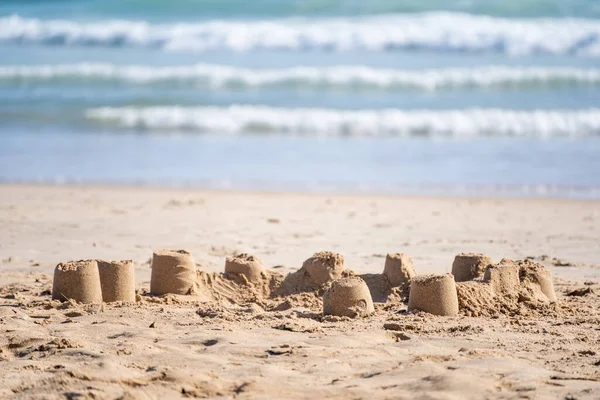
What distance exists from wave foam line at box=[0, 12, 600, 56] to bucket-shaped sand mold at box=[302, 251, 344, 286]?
61.2 ft

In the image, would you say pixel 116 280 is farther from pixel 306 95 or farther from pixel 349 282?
pixel 306 95

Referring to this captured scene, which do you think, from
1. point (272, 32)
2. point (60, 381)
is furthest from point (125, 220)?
point (272, 32)

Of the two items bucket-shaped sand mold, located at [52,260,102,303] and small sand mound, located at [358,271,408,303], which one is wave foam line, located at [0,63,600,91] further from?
bucket-shaped sand mold, located at [52,260,102,303]

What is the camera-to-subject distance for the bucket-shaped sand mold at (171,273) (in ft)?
19.6

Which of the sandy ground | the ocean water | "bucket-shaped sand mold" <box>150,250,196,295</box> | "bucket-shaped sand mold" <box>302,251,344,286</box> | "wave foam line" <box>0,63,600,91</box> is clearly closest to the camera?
the sandy ground

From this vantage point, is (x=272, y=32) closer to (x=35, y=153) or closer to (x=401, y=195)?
(x=35, y=153)

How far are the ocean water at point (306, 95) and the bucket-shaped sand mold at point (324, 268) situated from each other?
4.25 metres

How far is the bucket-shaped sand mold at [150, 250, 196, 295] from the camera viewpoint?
598 centimetres

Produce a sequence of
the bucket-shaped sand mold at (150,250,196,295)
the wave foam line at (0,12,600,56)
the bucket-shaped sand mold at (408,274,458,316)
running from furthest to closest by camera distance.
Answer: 1. the wave foam line at (0,12,600,56)
2. the bucket-shaped sand mold at (150,250,196,295)
3. the bucket-shaped sand mold at (408,274,458,316)

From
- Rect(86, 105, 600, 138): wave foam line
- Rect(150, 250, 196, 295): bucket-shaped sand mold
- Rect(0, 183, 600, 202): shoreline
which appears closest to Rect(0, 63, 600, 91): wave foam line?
Rect(86, 105, 600, 138): wave foam line

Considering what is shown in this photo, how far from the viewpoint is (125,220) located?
340 inches

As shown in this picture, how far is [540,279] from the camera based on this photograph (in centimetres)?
590

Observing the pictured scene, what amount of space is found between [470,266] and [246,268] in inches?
57.0

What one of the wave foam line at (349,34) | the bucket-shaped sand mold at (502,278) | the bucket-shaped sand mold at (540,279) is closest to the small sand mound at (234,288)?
the bucket-shaped sand mold at (502,278)
